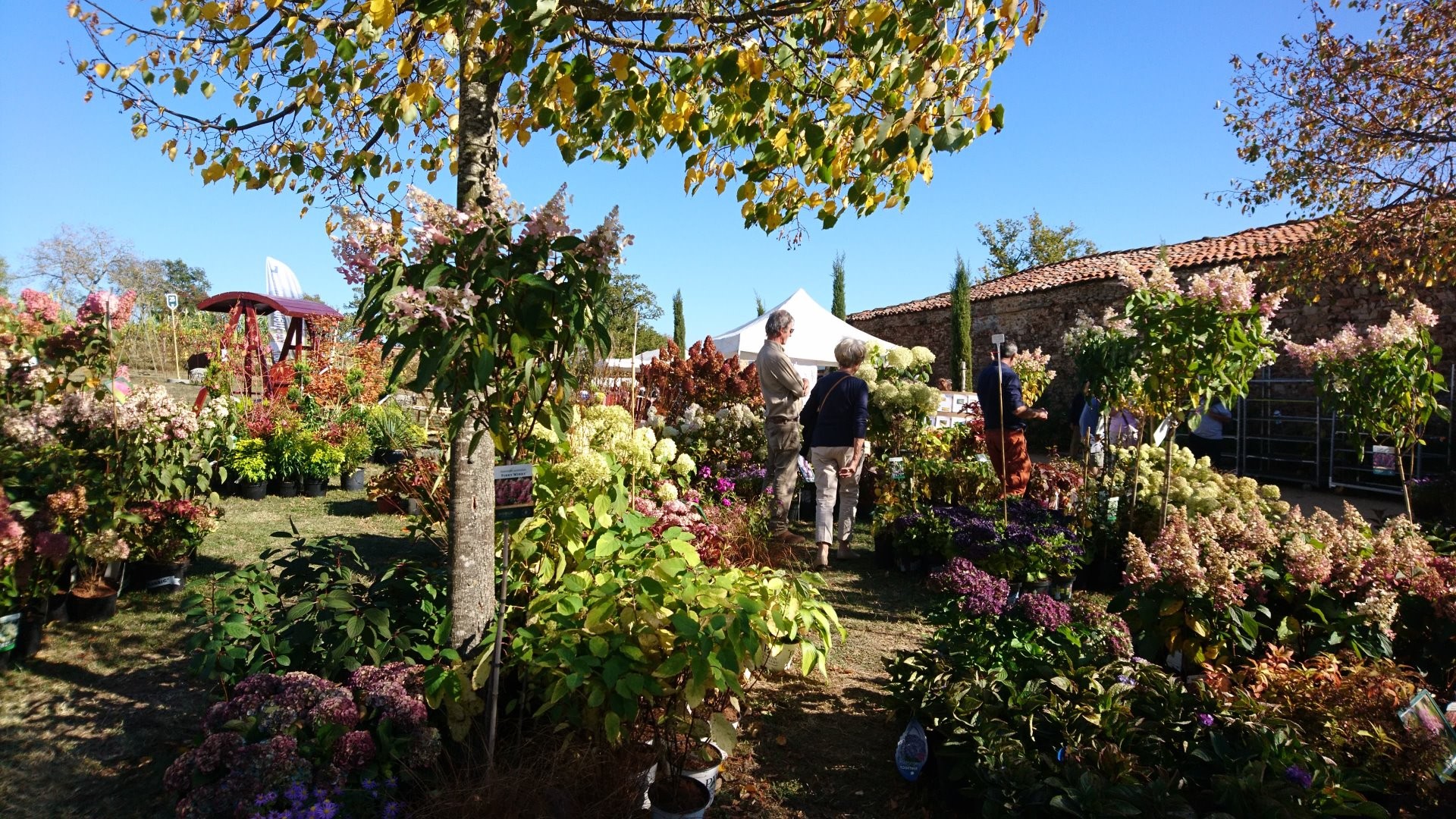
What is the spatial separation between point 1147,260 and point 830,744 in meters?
18.1

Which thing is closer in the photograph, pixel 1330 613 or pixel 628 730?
pixel 628 730

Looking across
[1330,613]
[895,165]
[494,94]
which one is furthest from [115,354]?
[1330,613]

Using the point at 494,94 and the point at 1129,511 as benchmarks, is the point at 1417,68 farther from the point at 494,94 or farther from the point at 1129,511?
the point at 494,94

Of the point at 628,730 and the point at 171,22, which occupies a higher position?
the point at 171,22

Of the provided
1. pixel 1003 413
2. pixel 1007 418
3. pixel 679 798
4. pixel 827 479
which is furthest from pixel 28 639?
pixel 1007 418

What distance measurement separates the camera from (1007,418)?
615 centimetres

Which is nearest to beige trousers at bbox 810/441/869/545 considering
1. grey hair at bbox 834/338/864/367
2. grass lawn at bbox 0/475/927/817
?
grey hair at bbox 834/338/864/367

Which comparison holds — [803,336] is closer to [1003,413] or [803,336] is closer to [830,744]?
[1003,413]

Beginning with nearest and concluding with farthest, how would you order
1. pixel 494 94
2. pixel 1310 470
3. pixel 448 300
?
pixel 448 300
pixel 494 94
pixel 1310 470

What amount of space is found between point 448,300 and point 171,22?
271 cm

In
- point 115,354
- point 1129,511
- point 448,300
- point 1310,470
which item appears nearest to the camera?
point 448,300

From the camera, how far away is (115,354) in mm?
4176

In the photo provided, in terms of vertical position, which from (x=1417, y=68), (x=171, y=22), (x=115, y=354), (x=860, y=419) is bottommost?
(x=860, y=419)

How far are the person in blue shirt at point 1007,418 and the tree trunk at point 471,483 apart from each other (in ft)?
14.5
